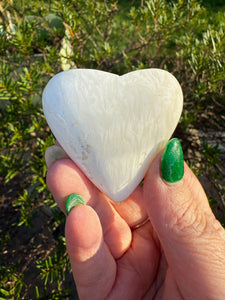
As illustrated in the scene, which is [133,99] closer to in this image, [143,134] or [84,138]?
[143,134]

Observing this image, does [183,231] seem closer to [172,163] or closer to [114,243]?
[172,163]

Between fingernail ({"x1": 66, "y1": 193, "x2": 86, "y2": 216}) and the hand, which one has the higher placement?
fingernail ({"x1": 66, "y1": 193, "x2": 86, "y2": 216})

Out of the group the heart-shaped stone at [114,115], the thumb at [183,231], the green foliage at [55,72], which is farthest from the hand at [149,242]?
the green foliage at [55,72]

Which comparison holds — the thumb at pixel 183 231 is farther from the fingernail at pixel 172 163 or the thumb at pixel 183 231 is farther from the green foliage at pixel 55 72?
the green foliage at pixel 55 72

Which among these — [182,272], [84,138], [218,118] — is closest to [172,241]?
[182,272]

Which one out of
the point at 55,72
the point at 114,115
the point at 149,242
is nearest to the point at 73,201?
the point at 114,115

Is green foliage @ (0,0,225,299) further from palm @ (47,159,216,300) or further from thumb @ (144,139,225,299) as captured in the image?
thumb @ (144,139,225,299)

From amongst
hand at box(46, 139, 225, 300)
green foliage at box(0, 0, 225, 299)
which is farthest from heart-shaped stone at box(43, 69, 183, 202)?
green foliage at box(0, 0, 225, 299)

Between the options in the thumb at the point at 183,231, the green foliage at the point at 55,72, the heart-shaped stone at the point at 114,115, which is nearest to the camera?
the thumb at the point at 183,231
